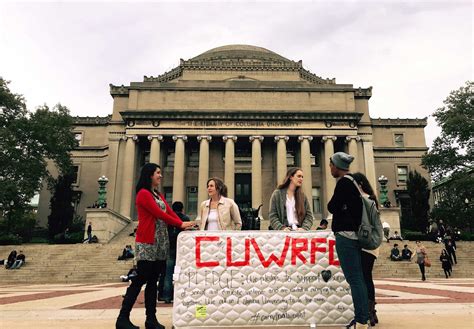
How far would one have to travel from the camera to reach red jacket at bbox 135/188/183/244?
193 inches

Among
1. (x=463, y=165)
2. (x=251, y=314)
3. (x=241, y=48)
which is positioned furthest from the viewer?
(x=241, y=48)

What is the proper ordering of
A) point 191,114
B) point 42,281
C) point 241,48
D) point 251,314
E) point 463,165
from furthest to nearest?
point 241,48, point 191,114, point 463,165, point 42,281, point 251,314

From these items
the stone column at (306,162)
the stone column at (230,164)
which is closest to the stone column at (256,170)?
the stone column at (230,164)

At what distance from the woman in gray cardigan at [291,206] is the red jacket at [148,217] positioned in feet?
5.73

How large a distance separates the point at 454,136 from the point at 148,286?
36567mm

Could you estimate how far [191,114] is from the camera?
126 feet

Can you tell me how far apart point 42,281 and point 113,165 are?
2019 centimetres

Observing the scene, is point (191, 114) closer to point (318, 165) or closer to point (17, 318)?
point (318, 165)

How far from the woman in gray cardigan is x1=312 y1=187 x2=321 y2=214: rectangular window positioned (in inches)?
1345

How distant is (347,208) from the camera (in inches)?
180

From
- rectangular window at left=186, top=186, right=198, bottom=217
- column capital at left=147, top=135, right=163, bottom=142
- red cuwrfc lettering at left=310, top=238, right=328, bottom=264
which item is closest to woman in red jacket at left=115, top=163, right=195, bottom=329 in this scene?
red cuwrfc lettering at left=310, top=238, right=328, bottom=264

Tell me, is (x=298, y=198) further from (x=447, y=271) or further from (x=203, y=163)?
(x=203, y=163)

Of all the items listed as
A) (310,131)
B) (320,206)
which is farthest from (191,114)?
(320,206)

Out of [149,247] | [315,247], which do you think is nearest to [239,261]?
[315,247]
